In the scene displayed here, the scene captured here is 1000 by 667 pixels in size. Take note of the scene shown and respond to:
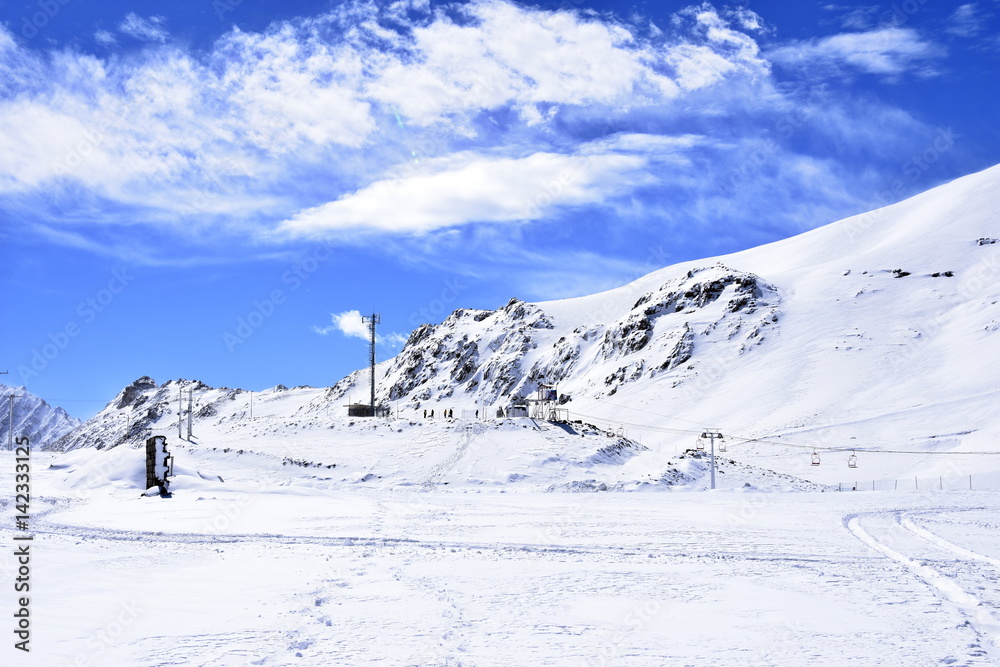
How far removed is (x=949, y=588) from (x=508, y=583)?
7850 mm

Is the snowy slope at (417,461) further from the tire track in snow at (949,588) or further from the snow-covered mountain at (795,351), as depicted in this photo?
the tire track in snow at (949,588)

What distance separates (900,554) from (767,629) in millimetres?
8773

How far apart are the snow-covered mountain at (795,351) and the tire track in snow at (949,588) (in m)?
35.8

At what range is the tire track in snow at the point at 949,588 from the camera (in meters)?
10.4

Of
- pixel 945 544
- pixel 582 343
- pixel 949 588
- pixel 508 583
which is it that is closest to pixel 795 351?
pixel 582 343

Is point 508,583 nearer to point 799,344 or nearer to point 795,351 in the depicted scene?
point 795,351

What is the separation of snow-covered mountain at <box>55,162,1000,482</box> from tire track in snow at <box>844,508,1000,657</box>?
118ft

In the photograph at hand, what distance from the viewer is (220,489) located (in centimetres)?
3666

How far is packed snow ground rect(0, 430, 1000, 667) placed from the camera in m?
9.31

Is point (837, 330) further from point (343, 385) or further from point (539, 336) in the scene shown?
point (343, 385)

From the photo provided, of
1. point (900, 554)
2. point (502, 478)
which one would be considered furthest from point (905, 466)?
point (900, 554)

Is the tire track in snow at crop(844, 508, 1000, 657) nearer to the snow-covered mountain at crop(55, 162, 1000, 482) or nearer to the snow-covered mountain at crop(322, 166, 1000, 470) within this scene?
the snow-covered mountain at crop(55, 162, 1000, 482)

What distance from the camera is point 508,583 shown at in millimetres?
13648

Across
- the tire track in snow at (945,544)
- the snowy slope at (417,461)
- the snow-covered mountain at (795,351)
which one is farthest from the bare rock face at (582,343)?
the tire track in snow at (945,544)
